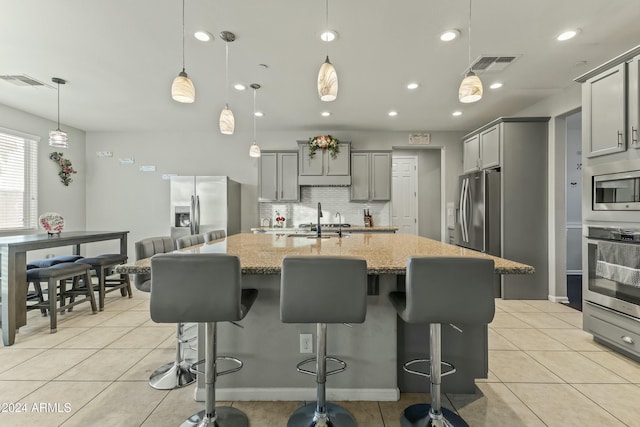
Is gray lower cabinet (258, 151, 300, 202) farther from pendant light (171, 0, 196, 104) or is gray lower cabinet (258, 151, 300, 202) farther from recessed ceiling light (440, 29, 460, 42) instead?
pendant light (171, 0, 196, 104)

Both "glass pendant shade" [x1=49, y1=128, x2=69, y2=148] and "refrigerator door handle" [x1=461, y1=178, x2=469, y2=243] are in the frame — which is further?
"refrigerator door handle" [x1=461, y1=178, x2=469, y2=243]

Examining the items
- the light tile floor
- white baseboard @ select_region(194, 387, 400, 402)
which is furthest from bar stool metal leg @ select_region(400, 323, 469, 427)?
white baseboard @ select_region(194, 387, 400, 402)

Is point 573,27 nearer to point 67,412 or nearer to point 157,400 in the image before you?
point 157,400

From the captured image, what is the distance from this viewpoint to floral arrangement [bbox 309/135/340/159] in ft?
17.7

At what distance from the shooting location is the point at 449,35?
2.64 m

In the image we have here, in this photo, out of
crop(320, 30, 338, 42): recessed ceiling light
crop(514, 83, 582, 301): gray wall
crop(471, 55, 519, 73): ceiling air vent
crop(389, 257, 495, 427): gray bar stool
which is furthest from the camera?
crop(514, 83, 582, 301): gray wall

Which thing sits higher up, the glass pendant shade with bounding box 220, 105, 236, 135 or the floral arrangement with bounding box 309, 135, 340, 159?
the floral arrangement with bounding box 309, 135, 340, 159

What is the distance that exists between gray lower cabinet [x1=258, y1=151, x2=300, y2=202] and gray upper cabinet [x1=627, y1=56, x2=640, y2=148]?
167 inches

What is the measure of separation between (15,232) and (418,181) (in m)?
7.09

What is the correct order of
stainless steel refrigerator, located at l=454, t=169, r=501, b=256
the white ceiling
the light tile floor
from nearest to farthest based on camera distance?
1. the light tile floor
2. the white ceiling
3. stainless steel refrigerator, located at l=454, t=169, r=501, b=256

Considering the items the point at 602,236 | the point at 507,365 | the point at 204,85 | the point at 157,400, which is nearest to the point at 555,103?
the point at 602,236

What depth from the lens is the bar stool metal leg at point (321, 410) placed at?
A: 1.58 m

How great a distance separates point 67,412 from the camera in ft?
5.96

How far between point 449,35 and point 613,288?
2531 mm
